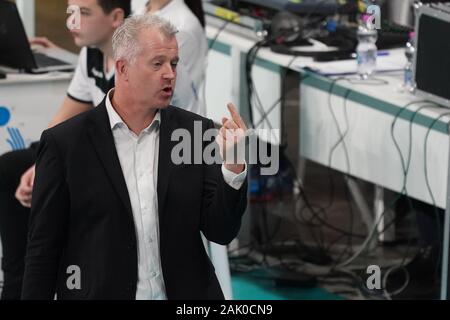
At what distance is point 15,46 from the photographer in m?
5.32

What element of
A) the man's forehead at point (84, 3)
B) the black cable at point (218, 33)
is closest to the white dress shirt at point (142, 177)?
the man's forehead at point (84, 3)

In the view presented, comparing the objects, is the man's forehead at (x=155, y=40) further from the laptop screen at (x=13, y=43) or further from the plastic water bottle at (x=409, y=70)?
the laptop screen at (x=13, y=43)

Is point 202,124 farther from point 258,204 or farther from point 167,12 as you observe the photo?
point 258,204

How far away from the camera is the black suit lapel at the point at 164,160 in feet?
10.9

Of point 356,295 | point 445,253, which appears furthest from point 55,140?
point 356,295

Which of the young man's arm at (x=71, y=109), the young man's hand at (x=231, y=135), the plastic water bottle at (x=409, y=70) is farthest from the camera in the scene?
the plastic water bottle at (x=409, y=70)

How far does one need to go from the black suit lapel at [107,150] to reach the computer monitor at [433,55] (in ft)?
5.72

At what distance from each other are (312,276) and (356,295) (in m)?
0.28

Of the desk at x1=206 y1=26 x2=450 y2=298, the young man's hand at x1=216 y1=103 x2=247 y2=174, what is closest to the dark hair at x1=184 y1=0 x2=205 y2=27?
the desk at x1=206 y1=26 x2=450 y2=298

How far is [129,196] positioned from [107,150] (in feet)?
0.42

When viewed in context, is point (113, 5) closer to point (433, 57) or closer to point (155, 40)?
point (155, 40)

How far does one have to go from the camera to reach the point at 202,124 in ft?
11.1

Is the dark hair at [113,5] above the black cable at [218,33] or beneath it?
above

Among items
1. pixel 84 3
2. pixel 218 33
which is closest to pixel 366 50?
pixel 218 33
